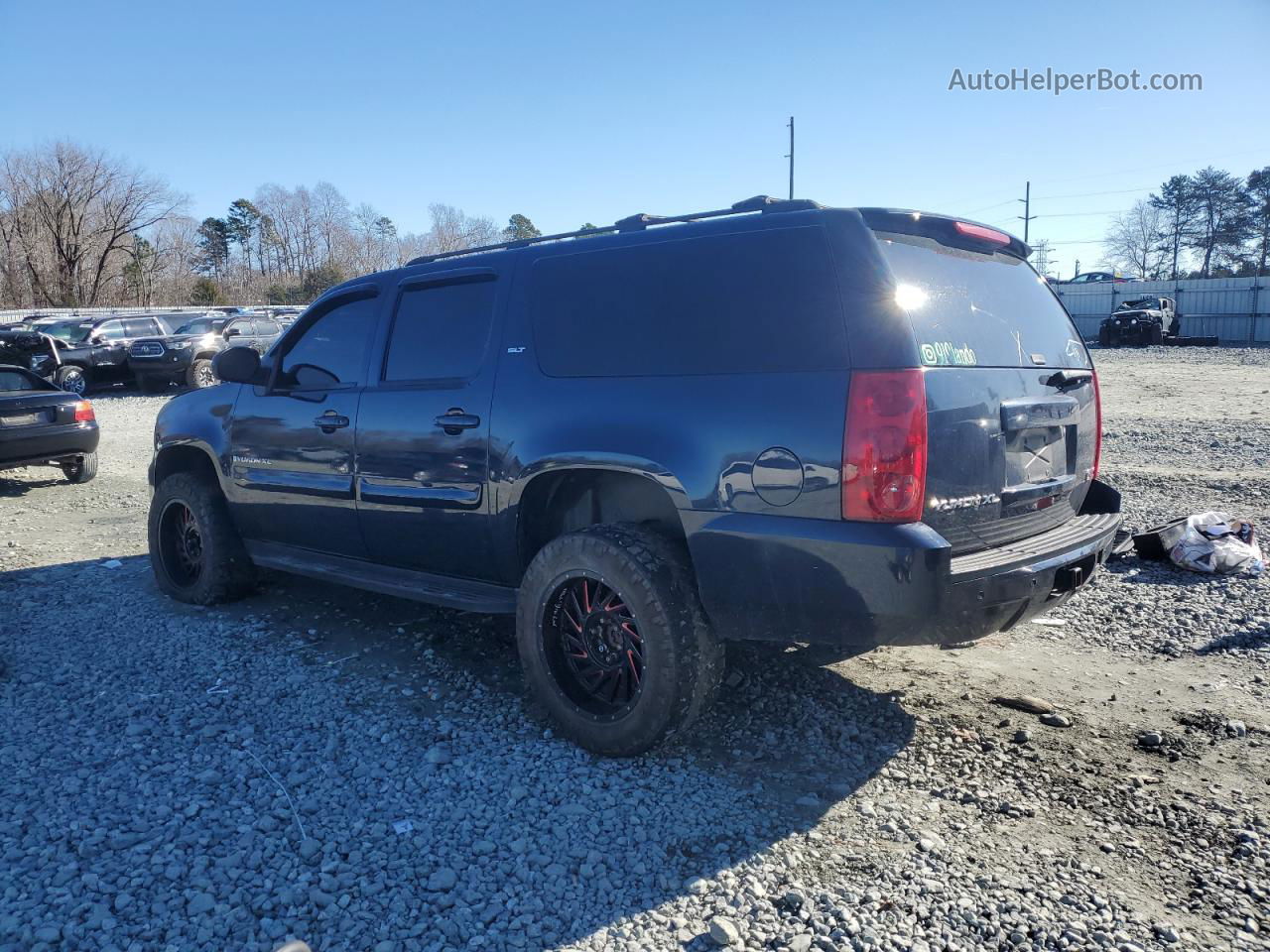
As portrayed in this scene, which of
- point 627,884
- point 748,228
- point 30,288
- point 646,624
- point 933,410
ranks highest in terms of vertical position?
point 30,288

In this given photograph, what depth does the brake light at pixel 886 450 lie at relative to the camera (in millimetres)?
2967

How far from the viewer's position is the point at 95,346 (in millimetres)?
19781

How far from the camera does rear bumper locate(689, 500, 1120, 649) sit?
294 centimetres

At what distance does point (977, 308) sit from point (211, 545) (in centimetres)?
432

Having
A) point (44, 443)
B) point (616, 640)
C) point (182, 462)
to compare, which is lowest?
point (616, 640)

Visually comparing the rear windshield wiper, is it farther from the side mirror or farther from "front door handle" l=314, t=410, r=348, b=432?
the side mirror

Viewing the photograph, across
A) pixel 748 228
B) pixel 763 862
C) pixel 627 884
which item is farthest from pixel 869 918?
pixel 748 228

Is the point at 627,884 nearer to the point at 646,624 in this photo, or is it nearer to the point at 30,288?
the point at 646,624

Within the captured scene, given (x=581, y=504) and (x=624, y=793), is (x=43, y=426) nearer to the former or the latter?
(x=581, y=504)

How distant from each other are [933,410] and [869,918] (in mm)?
1543

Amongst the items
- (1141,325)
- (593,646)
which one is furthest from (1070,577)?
(1141,325)

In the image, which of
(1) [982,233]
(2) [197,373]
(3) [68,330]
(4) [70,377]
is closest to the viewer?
(1) [982,233]

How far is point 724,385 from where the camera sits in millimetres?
3305

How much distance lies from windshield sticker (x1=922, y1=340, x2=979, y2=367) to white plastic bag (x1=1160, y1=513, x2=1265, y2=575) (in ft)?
10.9
